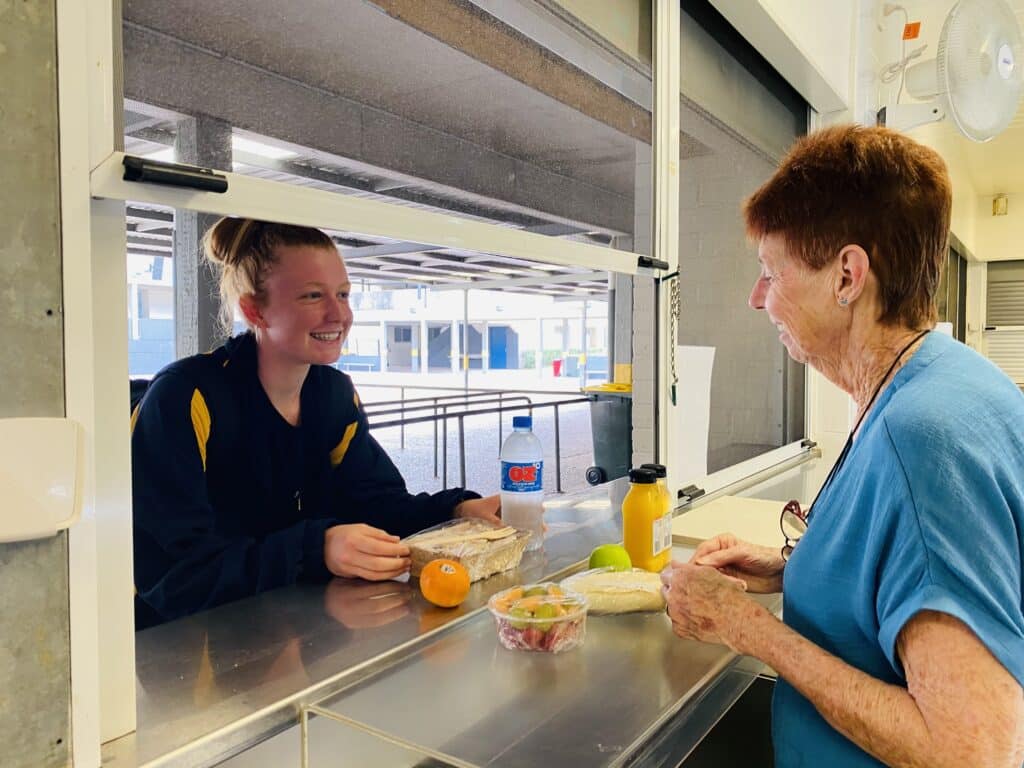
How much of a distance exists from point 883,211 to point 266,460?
1.09 metres

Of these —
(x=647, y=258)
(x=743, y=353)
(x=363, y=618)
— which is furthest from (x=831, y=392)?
(x=363, y=618)

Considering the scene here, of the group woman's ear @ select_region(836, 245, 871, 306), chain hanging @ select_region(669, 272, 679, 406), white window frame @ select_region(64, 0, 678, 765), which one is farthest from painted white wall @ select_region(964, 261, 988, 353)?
white window frame @ select_region(64, 0, 678, 765)

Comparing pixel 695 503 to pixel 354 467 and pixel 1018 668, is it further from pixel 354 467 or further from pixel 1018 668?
pixel 1018 668

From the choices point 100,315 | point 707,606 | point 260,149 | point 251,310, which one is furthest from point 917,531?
point 251,310

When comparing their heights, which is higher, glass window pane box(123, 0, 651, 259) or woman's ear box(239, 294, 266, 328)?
glass window pane box(123, 0, 651, 259)

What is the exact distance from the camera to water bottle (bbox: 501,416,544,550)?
4.78 feet

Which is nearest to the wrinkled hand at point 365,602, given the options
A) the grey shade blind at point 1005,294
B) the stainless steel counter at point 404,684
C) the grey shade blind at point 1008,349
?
the stainless steel counter at point 404,684

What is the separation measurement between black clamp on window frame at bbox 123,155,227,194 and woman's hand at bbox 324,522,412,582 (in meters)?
0.67

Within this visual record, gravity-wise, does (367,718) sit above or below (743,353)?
below

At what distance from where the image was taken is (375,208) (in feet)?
3.12

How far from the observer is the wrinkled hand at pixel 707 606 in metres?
0.95

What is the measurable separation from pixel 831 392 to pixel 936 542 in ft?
8.69

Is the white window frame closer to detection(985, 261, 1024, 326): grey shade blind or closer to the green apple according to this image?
the green apple

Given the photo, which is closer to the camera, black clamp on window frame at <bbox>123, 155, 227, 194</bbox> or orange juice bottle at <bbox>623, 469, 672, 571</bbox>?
black clamp on window frame at <bbox>123, 155, 227, 194</bbox>
